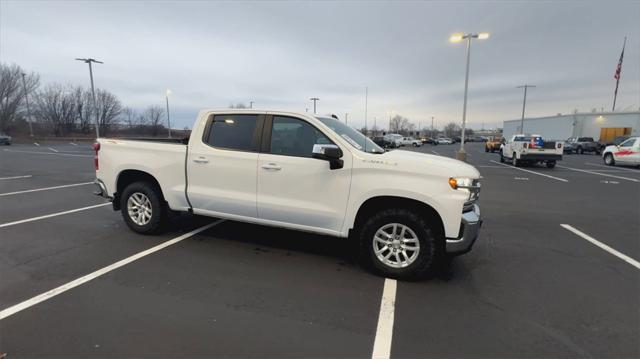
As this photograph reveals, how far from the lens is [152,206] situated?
521 cm

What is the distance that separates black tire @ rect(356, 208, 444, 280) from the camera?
A: 387 centimetres

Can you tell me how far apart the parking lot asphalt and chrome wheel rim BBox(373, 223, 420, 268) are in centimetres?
27

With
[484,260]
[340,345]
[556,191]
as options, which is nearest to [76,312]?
[340,345]

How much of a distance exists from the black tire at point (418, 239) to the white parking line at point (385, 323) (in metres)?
0.16

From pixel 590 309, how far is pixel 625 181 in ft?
43.6

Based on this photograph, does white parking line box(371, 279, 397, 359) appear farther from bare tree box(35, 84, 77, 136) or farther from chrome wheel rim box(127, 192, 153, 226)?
bare tree box(35, 84, 77, 136)

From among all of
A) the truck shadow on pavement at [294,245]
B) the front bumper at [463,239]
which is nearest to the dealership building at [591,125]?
the truck shadow on pavement at [294,245]

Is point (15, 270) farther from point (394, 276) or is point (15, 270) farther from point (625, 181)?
point (625, 181)

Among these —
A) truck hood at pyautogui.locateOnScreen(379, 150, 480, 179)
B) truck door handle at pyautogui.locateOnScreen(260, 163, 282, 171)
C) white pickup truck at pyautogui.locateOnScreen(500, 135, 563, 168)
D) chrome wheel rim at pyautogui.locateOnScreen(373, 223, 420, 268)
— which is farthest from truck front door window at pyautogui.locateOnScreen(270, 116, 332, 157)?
white pickup truck at pyautogui.locateOnScreen(500, 135, 563, 168)

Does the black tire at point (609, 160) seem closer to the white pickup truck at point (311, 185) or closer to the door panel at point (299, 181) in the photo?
the white pickup truck at point (311, 185)

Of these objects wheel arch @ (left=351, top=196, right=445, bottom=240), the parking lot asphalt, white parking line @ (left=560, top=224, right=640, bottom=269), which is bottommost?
the parking lot asphalt

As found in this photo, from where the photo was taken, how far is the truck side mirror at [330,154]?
390 centimetres

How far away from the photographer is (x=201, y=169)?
480 centimetres

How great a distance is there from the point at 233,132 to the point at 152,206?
71.0 inches
